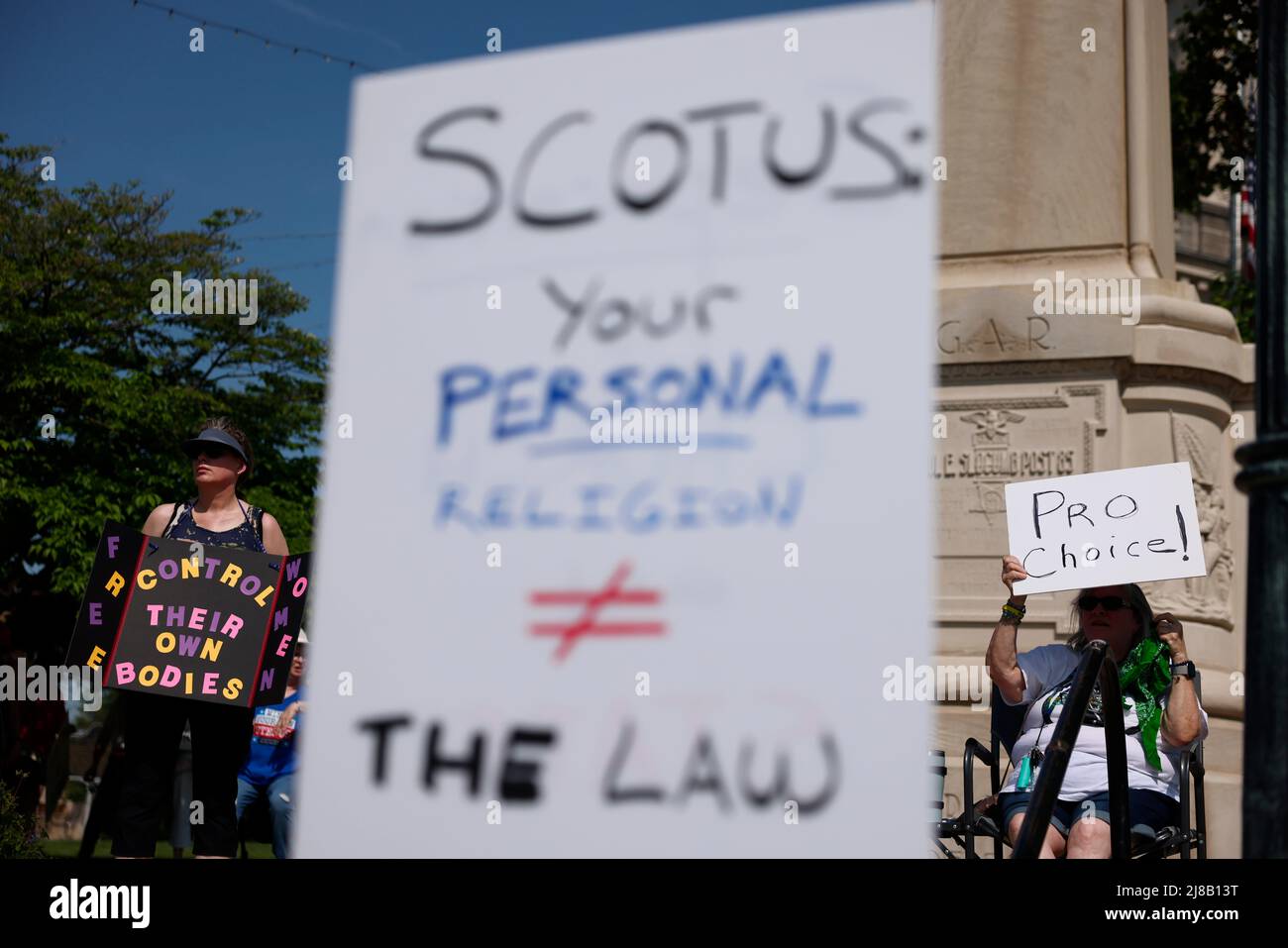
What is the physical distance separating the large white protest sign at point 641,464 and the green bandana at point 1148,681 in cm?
320

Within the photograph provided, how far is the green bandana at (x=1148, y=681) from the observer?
4668 mm

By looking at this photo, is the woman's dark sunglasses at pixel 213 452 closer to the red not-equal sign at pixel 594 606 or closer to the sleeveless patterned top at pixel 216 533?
the sleeveless patterned top at pixel 216 533

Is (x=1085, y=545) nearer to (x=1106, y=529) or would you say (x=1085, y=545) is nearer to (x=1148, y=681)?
(x=1106, y=529)

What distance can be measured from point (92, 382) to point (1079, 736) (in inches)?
603

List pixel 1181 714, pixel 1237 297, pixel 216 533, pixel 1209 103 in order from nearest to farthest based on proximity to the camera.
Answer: pixel 1181 714 → pixel 216 533 → pixel 1209 103 → pixel 1237 297

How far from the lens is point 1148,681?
188 inches

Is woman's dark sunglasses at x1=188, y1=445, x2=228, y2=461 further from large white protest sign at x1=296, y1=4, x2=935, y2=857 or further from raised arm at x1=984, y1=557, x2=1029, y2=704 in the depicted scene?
large white protest sign at x1=296, y1=4, x2=935, y2=857

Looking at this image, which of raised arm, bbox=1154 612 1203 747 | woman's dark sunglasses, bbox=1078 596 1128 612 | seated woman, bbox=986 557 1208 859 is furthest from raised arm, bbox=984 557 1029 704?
raised arm, bbox=1154 612 1203 747

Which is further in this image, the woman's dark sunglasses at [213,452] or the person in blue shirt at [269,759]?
the person in blue shirt at [269,759]

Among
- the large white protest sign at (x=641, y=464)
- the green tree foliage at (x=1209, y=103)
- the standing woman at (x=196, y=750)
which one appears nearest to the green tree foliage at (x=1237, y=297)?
the green tree foliage at (x=1209, y=103)

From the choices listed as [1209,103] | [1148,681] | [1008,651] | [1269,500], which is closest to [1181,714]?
[1148,681]
